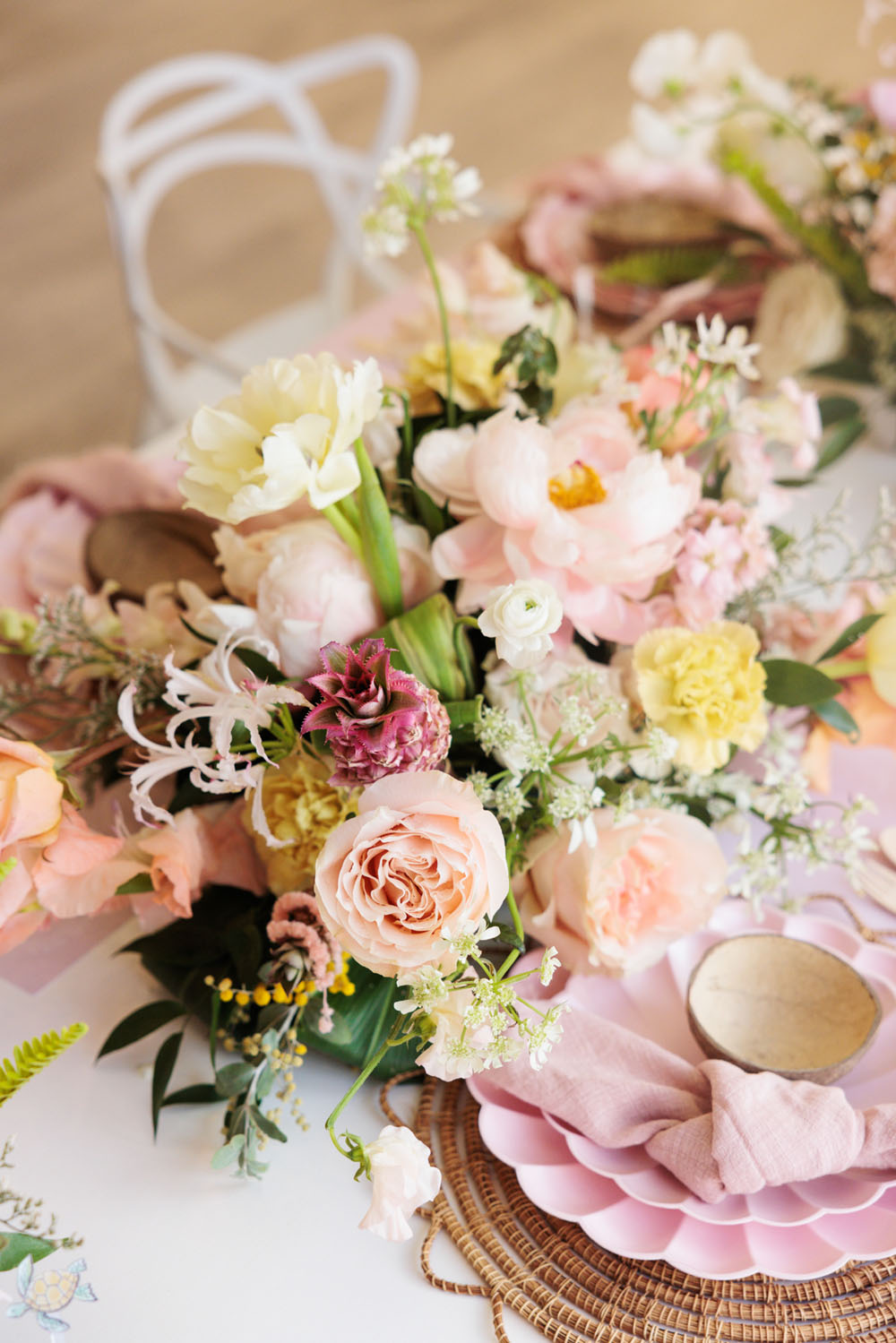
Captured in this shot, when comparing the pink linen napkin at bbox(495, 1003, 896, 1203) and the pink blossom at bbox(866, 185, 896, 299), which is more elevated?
the pink blossom at bbox(866, 185, 896, 299)

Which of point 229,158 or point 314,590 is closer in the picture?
point 314,590

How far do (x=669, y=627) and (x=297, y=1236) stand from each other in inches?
17.5

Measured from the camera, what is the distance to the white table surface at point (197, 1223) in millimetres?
668

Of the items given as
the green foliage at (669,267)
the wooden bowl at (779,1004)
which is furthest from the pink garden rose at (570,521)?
the green foliage at (669,267)

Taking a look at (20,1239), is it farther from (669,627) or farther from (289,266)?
(289,266)

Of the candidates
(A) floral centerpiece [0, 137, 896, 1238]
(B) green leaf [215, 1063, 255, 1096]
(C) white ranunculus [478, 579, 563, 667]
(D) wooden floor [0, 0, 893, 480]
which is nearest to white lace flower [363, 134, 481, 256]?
(A) floral centerpiece [0, 137, 896, 1238]

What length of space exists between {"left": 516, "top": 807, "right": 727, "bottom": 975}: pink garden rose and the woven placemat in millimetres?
167

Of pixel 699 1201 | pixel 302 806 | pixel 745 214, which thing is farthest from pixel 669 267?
pixel 699 1201

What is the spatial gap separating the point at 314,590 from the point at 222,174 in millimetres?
3243

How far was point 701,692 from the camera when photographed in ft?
2.33

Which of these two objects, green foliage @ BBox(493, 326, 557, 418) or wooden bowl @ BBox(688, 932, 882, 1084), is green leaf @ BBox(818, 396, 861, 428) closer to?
green foliage @ BBox(493, 326, 557, 418)

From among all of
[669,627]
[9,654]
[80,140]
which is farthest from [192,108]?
[80,140]

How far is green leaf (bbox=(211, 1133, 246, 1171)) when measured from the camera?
706 mm

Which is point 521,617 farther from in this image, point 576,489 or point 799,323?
point 799,323
